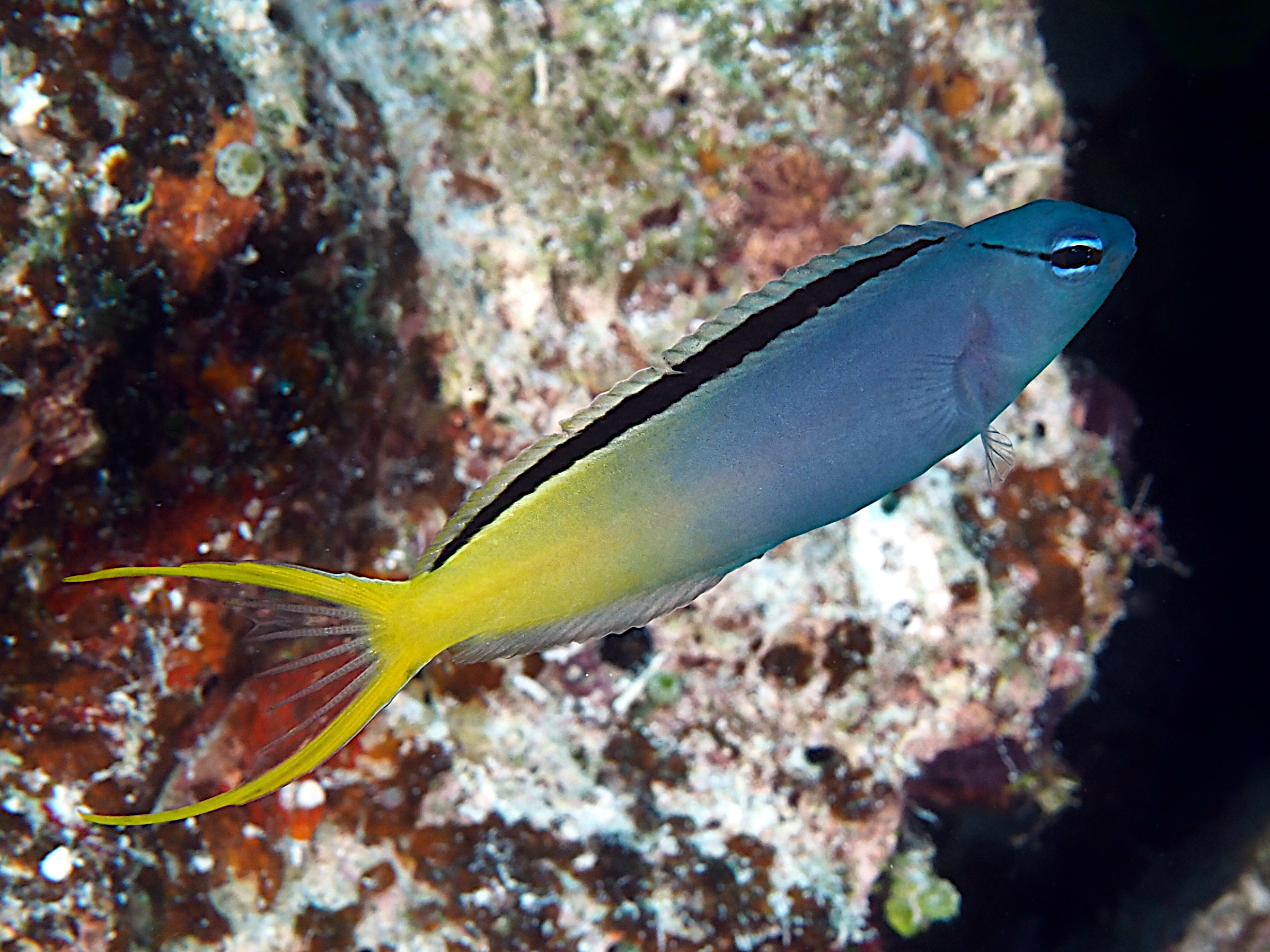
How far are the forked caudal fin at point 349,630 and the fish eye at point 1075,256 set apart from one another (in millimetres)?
1789

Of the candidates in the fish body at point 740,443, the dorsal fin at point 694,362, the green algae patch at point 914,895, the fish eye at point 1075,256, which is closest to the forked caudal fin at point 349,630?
the fish body at point 740,443

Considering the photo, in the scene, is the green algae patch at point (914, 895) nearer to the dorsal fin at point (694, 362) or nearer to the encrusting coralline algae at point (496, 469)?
the encrusting coralline algae at point (496, 469)

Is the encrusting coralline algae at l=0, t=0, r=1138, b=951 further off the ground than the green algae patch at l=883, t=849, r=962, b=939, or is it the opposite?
the encrusting coralline algae at l=0, t=0, r=1138, b=951

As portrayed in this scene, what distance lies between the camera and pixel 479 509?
5.38ft

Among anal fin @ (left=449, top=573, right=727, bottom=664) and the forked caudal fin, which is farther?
anal fin @ (left=449, top=573, right=727, bottom=664)

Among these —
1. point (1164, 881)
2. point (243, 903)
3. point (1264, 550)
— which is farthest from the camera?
point (1164, 881)

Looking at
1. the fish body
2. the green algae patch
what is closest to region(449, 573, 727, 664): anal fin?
the fish body

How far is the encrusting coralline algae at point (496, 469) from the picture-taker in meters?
3.15

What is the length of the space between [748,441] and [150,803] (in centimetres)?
306

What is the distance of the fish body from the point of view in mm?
1631

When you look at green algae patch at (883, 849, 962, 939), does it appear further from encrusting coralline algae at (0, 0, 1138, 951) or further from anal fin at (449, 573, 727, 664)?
anal fin at (449, 573, 727, 664)

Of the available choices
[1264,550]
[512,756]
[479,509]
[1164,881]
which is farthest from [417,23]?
[1164,881]

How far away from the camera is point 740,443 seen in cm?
176

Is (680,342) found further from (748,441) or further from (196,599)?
(196,599)
